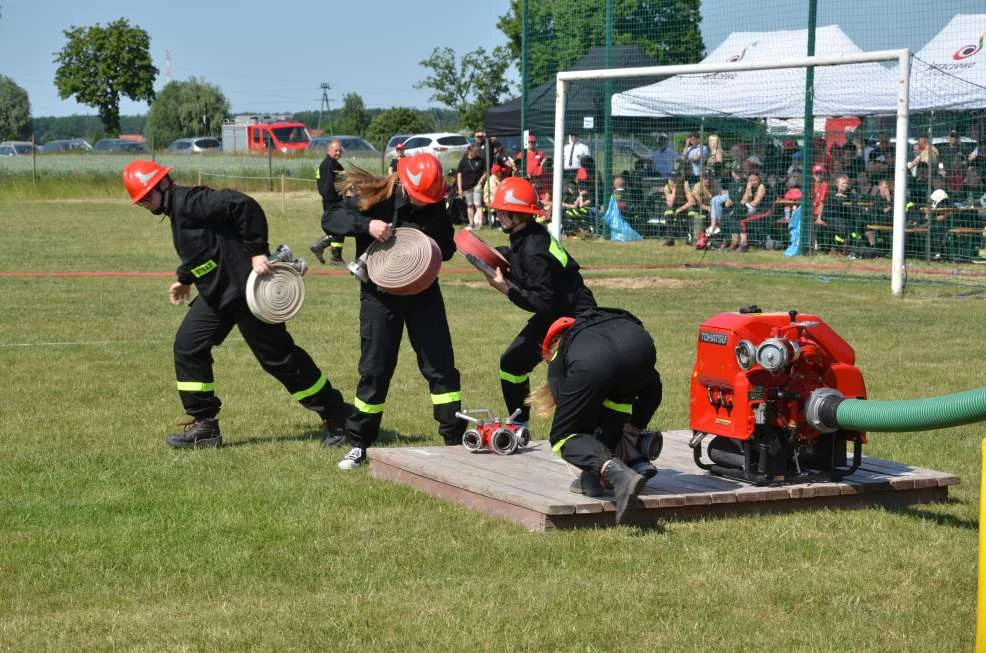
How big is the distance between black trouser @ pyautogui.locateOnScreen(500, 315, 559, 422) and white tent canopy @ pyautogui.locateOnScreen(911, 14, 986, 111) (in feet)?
46.6

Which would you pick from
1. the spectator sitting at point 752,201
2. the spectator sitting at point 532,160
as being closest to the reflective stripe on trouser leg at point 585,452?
the spectator sitting at point 752,201

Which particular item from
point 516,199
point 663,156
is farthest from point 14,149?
point 516,199

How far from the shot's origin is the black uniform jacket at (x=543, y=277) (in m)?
7.52

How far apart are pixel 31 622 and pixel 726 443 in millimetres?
3730

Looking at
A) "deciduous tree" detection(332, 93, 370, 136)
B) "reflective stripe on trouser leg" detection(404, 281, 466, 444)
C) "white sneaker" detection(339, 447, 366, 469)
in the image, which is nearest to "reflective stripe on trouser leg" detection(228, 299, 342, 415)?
"white sneaker" detection(339, 447, 366, 469)

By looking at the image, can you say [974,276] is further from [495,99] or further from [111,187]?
[495,99]

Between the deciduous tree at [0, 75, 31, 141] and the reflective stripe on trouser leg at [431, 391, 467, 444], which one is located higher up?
the deciduous tree at [0, 75, 31, 141]

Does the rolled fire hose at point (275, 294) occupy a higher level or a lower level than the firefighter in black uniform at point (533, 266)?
lower

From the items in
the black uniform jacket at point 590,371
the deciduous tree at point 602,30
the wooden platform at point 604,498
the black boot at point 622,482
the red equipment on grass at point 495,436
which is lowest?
the wooden platform at point 604,498

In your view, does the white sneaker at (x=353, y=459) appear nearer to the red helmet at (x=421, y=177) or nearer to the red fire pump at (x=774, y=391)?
the red helmet at (x=421, y=177)

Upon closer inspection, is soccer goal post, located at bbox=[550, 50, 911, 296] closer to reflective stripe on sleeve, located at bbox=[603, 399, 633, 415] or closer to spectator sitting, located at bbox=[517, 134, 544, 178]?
spectator sitting, located at bbox=[517, 134, 544, 178]

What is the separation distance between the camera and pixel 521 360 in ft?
28.0

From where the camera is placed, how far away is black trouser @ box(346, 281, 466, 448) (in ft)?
27.2

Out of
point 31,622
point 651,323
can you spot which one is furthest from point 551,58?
point 31,622
